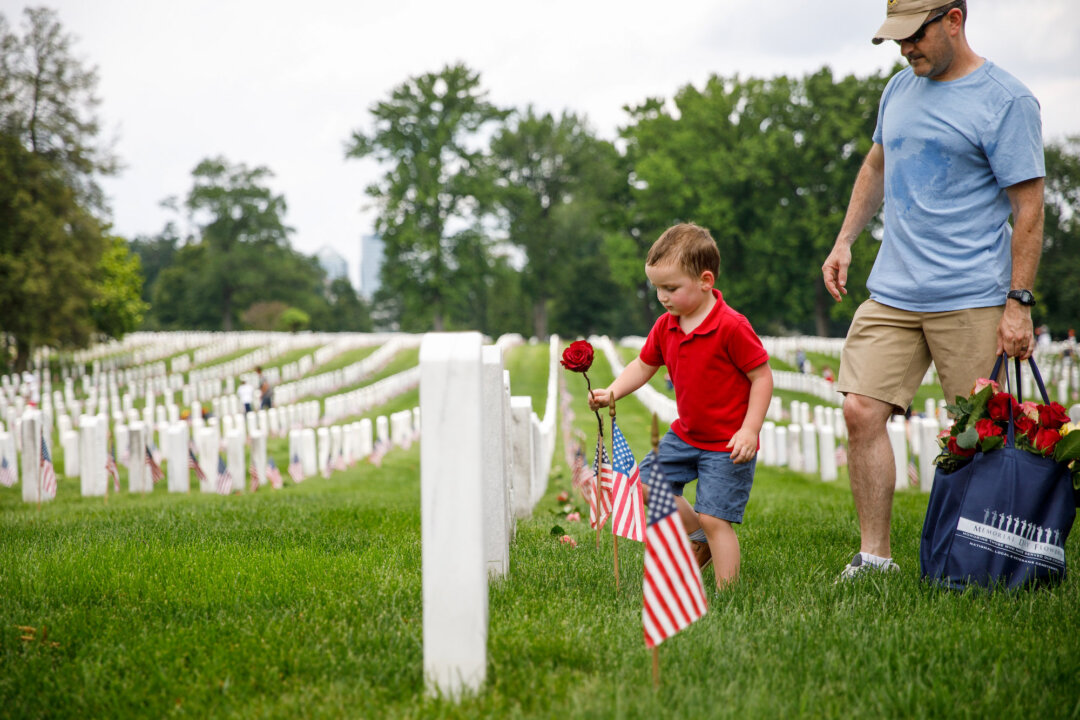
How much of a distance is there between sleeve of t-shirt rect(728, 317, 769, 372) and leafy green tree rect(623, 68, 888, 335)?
142ft

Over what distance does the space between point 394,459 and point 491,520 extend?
40.3 feet

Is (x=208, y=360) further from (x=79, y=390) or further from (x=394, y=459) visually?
(x=394, y=459)

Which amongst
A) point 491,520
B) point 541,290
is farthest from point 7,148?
point 541,290

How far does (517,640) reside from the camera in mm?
2771

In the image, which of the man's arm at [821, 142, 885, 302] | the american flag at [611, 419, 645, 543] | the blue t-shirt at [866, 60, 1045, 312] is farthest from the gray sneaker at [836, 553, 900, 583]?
the man's arm at [821, 142, 885, 302]

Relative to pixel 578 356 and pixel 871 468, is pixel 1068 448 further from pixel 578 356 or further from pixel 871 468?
pixel 578 356

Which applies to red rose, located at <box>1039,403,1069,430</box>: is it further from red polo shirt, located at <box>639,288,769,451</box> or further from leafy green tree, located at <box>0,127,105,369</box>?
leafy green tree, located at <box>0,127,105,369</box>

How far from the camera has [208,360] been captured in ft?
134

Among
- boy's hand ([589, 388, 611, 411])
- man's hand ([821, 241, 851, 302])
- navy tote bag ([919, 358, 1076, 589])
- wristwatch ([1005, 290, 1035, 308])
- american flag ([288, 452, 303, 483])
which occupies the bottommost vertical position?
american flag ([288, 452, 303, 483])

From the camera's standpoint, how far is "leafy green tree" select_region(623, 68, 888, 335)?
4859cm

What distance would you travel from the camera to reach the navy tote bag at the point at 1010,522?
346 centimetres

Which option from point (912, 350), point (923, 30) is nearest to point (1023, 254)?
point (912, 350)

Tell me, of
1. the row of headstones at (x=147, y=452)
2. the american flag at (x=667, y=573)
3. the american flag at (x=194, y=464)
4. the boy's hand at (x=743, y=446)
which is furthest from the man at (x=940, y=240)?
the american flag at (x=194, y=464)

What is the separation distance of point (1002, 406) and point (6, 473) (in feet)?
38.1
